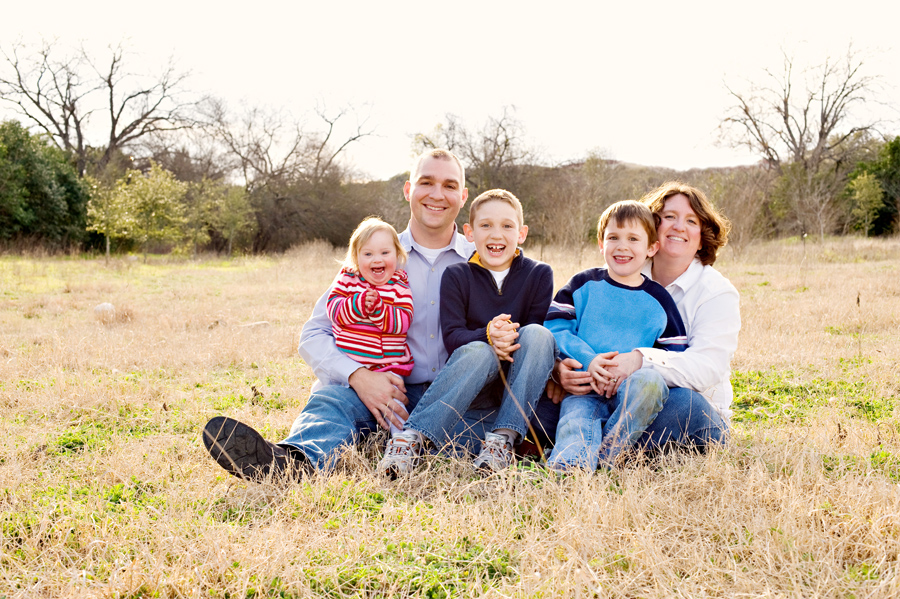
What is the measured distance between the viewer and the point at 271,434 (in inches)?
139

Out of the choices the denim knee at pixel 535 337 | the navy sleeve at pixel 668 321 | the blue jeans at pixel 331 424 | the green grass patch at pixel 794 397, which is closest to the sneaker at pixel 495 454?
the denim knee at pixel 535 337

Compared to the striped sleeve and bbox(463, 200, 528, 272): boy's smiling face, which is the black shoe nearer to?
the striped sleeve

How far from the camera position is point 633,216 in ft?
10.1

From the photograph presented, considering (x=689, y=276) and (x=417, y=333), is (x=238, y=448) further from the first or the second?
(x=689, y=276)

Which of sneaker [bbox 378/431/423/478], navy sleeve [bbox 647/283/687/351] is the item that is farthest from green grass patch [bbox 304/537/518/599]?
navy sleeve [bbox 647/283/687/351]

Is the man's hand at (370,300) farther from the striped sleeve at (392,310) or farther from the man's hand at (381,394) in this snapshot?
the man's hand at (381,394)

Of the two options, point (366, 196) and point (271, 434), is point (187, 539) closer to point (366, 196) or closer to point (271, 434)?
point (271, 434)

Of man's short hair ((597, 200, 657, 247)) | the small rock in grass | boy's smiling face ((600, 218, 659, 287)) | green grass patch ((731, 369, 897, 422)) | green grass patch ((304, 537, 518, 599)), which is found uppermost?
man's short hair ((597, 200, 657, 247))

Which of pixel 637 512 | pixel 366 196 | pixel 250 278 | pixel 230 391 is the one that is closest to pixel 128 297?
pixel 250 278

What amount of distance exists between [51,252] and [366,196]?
1519 cm

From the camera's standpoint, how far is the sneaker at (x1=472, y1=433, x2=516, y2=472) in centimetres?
276

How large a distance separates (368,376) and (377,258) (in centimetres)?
65

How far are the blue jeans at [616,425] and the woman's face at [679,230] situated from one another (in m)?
0.79

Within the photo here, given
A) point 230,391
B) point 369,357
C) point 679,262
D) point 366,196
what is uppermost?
point 366,196
